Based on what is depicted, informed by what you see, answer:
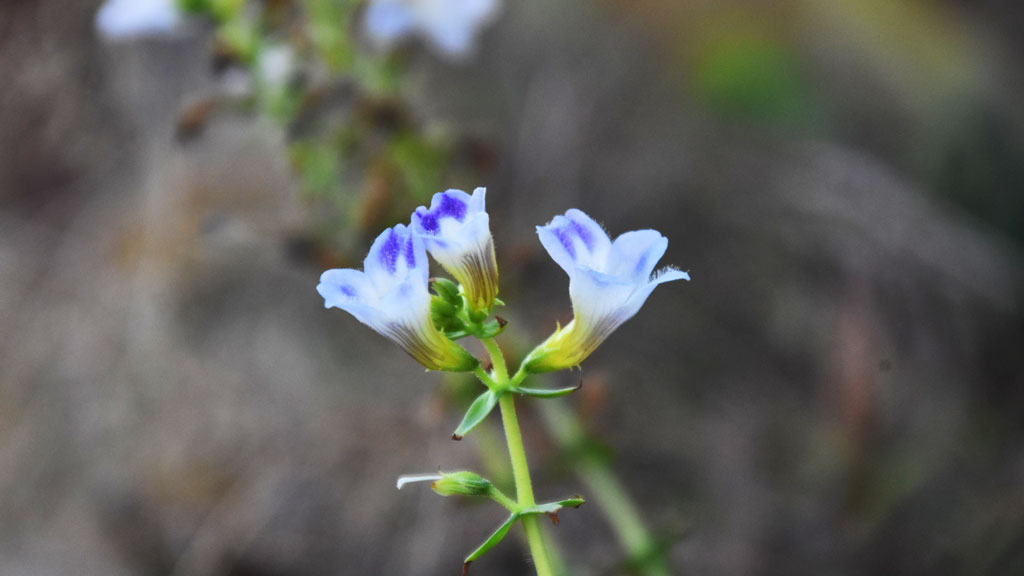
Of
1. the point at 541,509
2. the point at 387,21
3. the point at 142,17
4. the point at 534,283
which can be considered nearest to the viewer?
the point at 541,509

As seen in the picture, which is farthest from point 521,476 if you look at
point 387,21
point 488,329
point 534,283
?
point 534,283

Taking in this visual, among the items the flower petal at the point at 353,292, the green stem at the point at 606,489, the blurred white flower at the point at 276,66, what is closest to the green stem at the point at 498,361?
the flower petal at the point at 353,292

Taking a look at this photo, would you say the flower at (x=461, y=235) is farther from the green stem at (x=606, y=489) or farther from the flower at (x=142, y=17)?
the flower at (x=142, y=17)

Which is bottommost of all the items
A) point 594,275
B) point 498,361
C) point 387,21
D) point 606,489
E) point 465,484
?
point 606,489

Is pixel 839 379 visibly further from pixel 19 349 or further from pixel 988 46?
pixel 19 349

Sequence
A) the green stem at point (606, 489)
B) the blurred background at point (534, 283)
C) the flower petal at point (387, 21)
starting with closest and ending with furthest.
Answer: the green stem at point (606, 489) → the flower petal at point (387, 21) → the blurred background at point (534, 283)

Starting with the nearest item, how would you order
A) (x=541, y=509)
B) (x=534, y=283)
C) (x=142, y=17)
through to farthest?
(x=541, y=509), (x=142, y=17), (x=534, y=283)

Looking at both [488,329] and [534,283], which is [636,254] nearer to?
[488,329]
